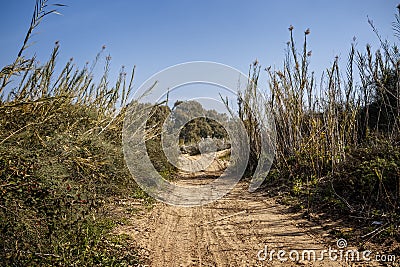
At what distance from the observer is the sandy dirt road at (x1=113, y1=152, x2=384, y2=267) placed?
3.42 meters

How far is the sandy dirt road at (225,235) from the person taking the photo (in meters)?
3.42

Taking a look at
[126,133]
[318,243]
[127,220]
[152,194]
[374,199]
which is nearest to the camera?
[318,243]

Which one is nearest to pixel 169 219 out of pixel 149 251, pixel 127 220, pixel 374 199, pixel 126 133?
pixel 127 220

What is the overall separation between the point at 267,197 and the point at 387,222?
279 centimetres

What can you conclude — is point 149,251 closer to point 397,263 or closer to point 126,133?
→ point 397,263

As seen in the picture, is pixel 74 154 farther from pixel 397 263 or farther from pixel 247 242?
pixel 397 263

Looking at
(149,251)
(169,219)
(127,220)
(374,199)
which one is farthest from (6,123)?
(374,199)

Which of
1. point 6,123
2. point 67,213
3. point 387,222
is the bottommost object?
point 387,222

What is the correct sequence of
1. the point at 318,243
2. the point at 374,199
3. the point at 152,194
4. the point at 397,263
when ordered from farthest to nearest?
the point at 152,194, the point at 374,199, the point at 318,243, the point at 397,263

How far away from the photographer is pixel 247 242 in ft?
12.8

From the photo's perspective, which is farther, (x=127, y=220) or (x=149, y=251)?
(x=127, y=220)

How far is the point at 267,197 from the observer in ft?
21.1

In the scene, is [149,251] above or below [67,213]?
below

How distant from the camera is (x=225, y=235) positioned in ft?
13.8
